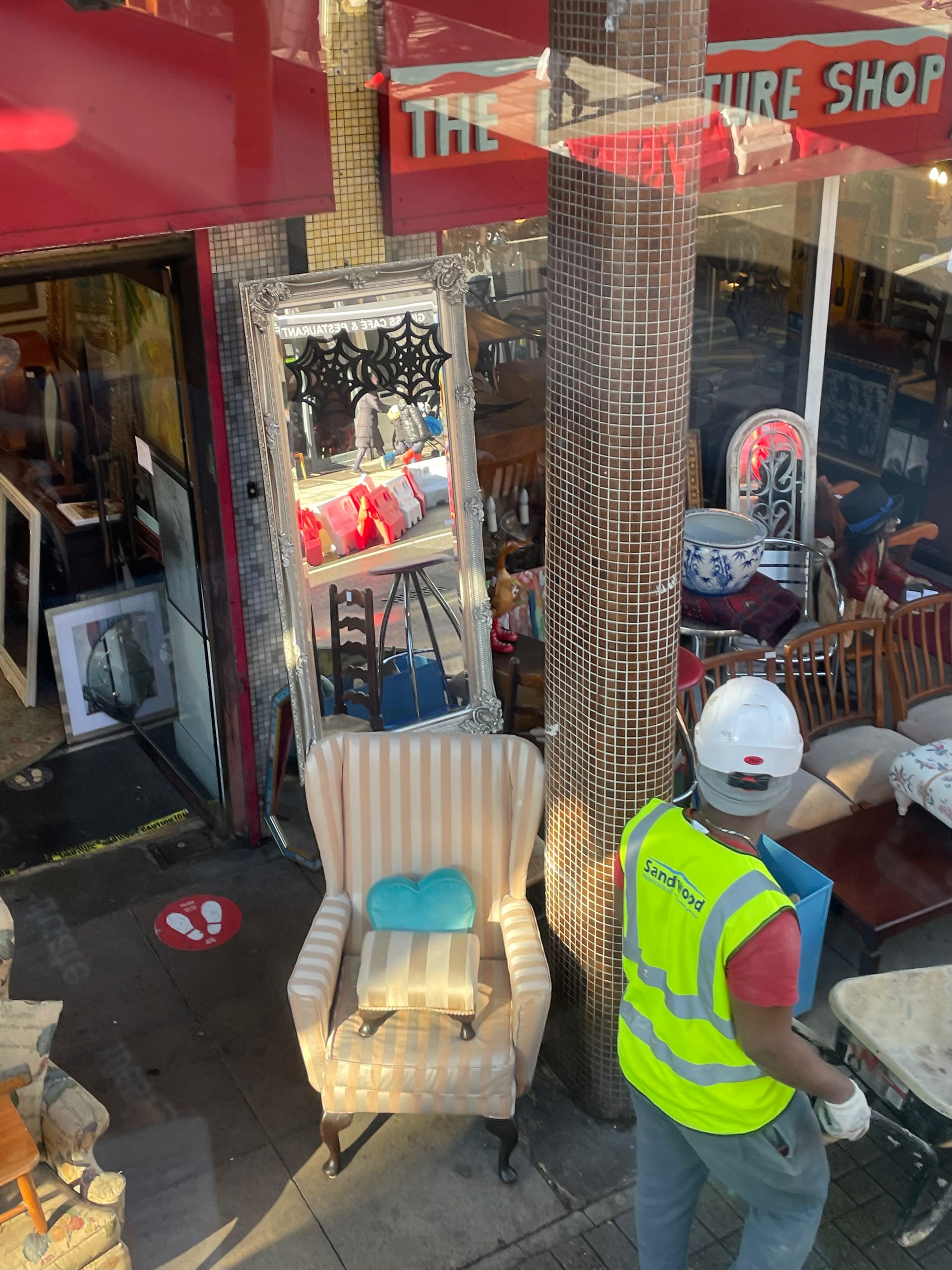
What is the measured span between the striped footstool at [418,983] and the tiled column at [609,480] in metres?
0.46

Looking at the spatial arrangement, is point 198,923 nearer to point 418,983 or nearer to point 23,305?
point 418,983

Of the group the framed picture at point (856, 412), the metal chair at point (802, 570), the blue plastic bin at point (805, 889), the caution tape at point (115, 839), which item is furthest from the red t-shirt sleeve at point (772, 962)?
the framed picture at point (856, 412)

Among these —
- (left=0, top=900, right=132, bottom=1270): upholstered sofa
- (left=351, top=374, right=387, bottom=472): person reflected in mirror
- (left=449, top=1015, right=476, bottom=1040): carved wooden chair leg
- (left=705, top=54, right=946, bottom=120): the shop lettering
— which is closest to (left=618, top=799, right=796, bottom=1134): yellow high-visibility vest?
(left=449, top=1015, right=476, bottom=1040): carved wooden chair leg

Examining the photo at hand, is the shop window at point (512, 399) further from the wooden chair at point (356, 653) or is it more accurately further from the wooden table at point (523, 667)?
the wooden chair at point (356, 653)

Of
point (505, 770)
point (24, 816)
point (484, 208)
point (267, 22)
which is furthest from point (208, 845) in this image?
point (267, 22)

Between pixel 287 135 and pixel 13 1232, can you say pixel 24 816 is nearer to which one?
pixel 13 1232

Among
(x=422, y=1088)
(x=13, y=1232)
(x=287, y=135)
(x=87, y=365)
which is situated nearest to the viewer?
(x=13, y=1232)

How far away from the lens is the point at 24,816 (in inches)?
236

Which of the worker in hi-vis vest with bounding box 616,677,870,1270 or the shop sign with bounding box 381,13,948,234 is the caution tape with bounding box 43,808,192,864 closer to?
the shop sign with bounding box 381,13,948,234

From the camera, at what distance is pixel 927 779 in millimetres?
4949

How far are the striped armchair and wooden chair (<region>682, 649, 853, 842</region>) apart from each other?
1049 mm

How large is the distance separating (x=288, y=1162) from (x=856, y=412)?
6.02 metres

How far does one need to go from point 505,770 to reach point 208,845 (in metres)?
1.94

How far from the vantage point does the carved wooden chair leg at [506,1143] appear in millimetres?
4031
